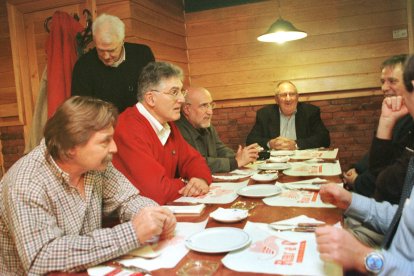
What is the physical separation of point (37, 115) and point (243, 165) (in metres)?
1.92

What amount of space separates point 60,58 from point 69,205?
2202 mm

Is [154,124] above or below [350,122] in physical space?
above

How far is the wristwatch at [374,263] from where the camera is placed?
106 cm

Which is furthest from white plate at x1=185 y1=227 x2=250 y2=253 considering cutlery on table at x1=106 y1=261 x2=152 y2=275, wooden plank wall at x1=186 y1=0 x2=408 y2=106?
wooden plank wall at x1=186 y1=0 x2=408 y2=106

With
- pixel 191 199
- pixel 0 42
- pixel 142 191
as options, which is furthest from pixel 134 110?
pixel 0 42

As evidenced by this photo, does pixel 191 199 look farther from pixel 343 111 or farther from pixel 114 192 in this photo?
pixel 343 111

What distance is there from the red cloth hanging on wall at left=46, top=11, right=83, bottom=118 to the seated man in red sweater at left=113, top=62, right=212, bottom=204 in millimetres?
1177

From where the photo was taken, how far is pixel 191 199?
185 cm

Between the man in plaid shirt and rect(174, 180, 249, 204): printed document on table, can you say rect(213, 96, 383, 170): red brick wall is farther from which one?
the man in plaid shirt

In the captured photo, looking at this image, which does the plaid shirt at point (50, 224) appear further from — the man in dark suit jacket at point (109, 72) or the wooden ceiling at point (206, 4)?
the wooden ceiling at point (206, 4)

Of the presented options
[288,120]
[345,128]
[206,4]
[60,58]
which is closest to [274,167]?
[288,120]

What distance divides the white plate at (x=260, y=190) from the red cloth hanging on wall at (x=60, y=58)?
1899mm

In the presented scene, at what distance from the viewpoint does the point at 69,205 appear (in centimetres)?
132

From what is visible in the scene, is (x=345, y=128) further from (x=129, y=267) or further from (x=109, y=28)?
(x=129, y=267)
